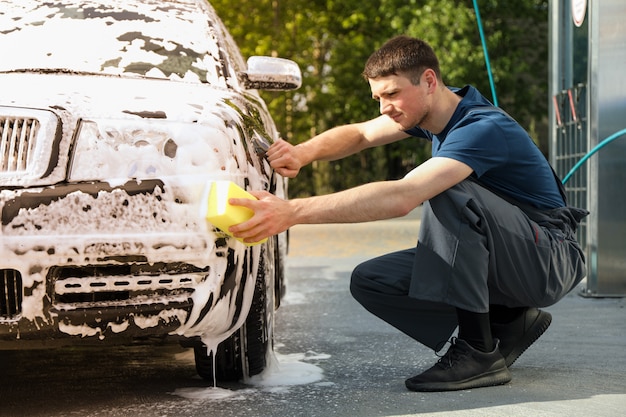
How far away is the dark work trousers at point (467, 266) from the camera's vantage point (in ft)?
11.7

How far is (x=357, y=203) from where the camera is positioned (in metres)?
3.40

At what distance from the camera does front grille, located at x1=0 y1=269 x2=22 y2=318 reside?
3.08 m

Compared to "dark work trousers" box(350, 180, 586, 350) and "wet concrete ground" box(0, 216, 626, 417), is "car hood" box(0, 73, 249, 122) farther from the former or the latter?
"wet concrete ground" box(0, 216, 626, 417)

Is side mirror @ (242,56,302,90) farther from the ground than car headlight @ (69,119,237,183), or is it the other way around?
side mirror @ (242,56,302,90)

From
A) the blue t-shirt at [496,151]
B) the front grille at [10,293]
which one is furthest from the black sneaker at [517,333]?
the front grille at [10,293]

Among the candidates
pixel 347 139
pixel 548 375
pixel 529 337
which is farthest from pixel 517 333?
pixel 347 139

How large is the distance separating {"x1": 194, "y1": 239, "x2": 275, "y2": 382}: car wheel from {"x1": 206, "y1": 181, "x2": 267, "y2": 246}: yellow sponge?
0.39 m

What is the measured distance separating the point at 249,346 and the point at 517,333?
3.26ft

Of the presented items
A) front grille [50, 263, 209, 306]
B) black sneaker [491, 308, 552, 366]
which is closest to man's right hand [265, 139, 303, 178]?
front grille [50, 263, 209, 306]

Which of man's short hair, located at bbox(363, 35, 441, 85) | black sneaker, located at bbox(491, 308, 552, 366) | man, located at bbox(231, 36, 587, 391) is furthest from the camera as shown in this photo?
black sneaker, located at bbox(491, 308, 552, 366)

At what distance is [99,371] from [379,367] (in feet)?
3.60

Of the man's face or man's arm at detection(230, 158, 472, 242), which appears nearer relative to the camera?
Answer: man's arm at detection(230, 158, 472, 242)

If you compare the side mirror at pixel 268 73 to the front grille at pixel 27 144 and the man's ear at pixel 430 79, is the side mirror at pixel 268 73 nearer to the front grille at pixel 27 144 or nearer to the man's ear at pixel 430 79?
the man's ear at pixel 430 79

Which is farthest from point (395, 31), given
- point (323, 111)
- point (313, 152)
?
point (313, 152)
